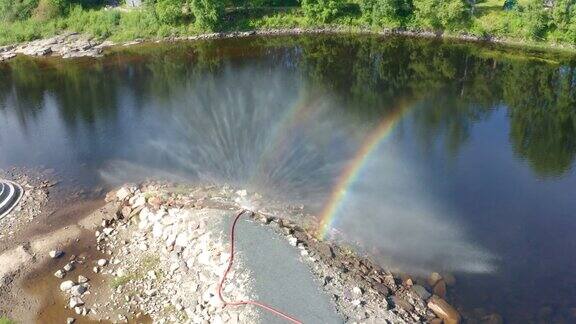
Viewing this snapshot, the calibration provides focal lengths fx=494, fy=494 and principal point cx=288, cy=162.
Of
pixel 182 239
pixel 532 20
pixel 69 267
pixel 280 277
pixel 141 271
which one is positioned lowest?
pixel 69 267

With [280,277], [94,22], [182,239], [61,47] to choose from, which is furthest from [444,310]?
[94,22]

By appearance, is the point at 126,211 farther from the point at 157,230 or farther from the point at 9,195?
the point at 9,195

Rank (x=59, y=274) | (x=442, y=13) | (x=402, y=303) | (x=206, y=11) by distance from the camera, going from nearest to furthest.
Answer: (x=402, y=303), (x=59, y=274), (x=442, y=13), (x=206, y=11)

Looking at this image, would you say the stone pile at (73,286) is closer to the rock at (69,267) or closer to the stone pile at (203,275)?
the rock at (69,267)

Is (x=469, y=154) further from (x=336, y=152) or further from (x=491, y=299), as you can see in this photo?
(x=491, y=299)

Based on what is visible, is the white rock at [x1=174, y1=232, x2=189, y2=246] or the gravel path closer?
the gravel path

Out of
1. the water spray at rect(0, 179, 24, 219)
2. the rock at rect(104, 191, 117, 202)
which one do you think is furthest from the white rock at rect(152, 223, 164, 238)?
the water spray at rect(0, 179, 24, 219)

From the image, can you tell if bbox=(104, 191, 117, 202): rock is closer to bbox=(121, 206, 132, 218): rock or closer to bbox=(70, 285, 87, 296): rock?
bbox=(121, 206, 132, 218): rock
